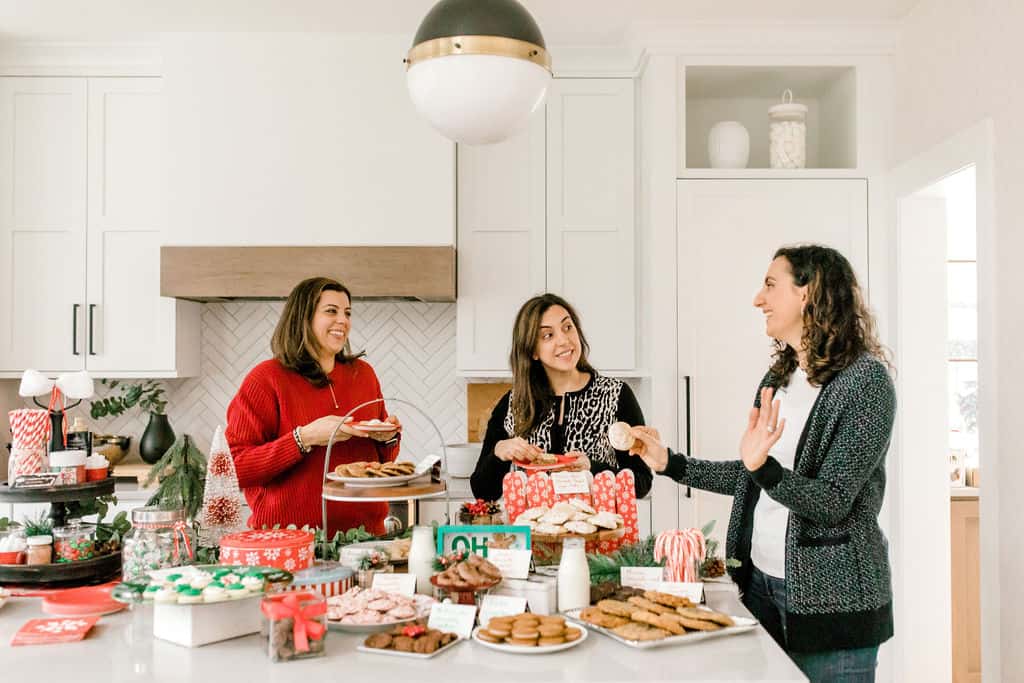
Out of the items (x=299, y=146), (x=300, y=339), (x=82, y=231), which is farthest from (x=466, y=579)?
(x=82, y=231)

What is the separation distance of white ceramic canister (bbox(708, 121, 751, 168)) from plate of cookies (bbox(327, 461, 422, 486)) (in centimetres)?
225

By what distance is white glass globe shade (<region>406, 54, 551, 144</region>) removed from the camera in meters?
1.72

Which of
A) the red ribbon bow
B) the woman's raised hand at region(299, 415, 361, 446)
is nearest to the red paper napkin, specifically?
the red ribbon bow

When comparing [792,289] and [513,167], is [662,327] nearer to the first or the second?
[513,167]

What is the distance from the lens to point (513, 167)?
384 cm

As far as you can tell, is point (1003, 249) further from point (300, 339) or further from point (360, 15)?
point (360, 15)

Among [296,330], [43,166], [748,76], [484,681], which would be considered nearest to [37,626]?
[484,681]

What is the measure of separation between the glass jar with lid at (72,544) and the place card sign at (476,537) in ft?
2.69

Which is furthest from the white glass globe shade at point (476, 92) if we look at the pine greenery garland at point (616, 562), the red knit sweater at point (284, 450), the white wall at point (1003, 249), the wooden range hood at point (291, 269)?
the wooden range hood at point (291, 269)

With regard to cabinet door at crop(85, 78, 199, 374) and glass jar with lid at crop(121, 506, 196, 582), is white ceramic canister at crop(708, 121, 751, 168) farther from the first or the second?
glass jar with lid at crop(121, 506, 196, 582)

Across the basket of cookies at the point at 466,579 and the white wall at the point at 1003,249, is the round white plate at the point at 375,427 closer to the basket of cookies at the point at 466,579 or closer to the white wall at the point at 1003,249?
the basket of cookies at the point at 466,579

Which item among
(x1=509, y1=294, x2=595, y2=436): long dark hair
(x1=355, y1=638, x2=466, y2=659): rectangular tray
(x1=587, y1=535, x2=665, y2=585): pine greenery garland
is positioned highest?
(x1=509, y1=294, x2=595, y2=436): long dark hair

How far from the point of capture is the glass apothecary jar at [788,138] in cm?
363

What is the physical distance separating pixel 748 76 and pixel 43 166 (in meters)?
3.13
